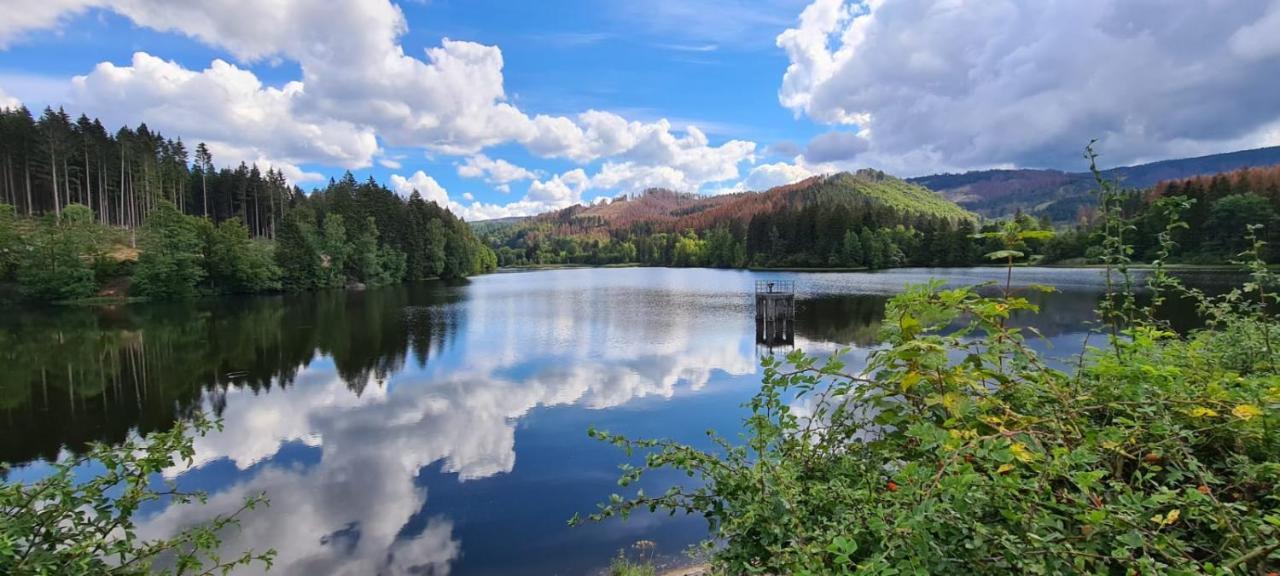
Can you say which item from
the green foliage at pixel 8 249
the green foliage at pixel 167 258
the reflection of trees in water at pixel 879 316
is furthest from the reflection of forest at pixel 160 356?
the reflection of trees in water at pixel 879 316

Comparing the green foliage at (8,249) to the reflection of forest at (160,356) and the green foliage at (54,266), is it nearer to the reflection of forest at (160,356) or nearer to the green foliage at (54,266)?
the green foliage at (54,266)

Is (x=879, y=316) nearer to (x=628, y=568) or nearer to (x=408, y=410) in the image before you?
(x=408, y=410)

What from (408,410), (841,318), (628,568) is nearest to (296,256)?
(408,410)

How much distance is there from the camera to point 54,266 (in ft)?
159

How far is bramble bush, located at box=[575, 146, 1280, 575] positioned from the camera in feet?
5.97

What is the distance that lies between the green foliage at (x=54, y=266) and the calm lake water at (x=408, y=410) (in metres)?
13.7

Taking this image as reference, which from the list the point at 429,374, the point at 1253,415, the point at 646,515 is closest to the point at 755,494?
the point at 1253,415

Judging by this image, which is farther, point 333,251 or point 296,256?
point 333,251

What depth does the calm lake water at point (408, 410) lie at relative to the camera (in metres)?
9.84

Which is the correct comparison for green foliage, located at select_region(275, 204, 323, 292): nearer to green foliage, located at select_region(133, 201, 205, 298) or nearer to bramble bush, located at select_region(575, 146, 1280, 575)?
green foliage, located at select_region(133, 201, 205, 298)

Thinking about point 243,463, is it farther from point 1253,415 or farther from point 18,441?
point 1253,415

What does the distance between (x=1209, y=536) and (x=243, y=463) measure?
16278 millimetres

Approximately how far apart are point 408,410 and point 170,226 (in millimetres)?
52145

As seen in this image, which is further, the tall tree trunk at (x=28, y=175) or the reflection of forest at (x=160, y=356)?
the tall tree trunk at (x=28, y=175)
